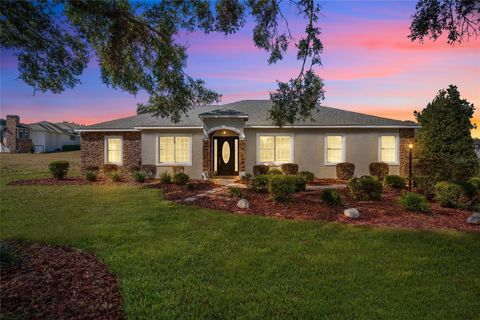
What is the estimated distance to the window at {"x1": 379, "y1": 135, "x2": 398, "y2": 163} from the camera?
17734 mm

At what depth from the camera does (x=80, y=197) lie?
12.0 meters

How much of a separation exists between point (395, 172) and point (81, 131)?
19242mm

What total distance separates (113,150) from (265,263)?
54.0 feet

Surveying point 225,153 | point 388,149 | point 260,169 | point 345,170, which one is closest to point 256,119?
point 225,153

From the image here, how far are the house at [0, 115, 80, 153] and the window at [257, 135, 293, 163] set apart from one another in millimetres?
42379

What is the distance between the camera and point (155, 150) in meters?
17.6

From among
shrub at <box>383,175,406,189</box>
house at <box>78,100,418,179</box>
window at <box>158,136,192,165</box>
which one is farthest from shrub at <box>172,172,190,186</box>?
shrub at <box>383,175,406,189</box>

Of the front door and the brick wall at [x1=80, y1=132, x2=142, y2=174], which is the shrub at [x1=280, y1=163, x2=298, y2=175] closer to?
the front door

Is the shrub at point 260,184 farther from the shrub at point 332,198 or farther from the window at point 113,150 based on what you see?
the window at point 113,150

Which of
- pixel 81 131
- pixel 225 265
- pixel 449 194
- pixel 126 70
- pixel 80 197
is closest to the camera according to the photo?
pixel 225 265

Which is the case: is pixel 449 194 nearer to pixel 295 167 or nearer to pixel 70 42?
pixel 295 167

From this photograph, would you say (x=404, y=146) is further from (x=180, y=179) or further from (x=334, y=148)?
(x=180, y=179)

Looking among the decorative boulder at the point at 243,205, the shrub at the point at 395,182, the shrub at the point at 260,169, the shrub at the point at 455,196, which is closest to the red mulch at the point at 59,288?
the decorative boulder at the point at 243,205

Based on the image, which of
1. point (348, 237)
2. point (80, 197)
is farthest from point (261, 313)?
point (80, 197)
